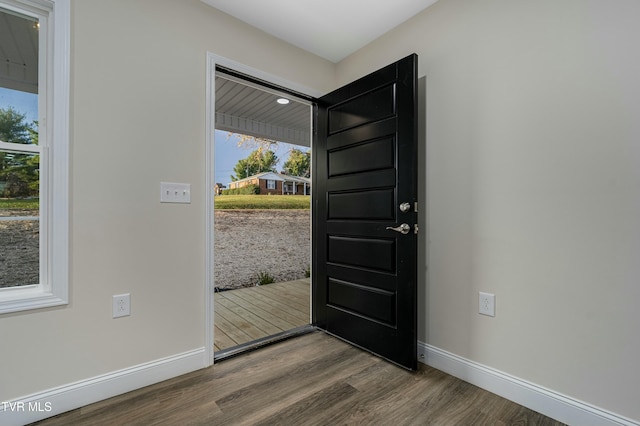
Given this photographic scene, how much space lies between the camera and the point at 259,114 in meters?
3.78

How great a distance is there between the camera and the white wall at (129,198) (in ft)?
4.90

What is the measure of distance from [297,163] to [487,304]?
3534 millimetres

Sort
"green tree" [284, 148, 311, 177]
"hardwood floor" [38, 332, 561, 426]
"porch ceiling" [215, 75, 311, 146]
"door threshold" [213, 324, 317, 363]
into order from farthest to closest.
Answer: "green tree" [284, 148, 311, 177]
"porch ceiling" [215, 75, 311, 146]
"door threshold" [213, 324, 317, 363]
"hardwood floor" [38, 332, 561, 426]

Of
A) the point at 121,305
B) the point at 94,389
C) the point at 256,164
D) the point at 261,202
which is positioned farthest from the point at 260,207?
the point at 94,389

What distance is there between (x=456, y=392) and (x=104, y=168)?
2.34m

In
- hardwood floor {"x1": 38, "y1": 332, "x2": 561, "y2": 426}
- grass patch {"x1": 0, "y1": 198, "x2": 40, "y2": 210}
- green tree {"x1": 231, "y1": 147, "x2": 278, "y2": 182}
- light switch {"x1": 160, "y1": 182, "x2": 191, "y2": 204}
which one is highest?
green tree {"x1": 231, "y1": 147, "x2": 278, "y2": 182}

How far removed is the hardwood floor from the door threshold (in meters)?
0.09

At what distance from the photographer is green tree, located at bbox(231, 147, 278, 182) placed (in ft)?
13.7

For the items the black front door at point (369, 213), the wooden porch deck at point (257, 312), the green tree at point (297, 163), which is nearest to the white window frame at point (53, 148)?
the wooden porch deck at point (257, 312)

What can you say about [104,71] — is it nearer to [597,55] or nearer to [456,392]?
[597,55]

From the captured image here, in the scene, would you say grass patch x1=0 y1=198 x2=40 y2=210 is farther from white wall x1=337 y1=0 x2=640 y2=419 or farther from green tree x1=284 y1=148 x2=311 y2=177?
green tree x1=284 y1=148 x2=311 y2=177

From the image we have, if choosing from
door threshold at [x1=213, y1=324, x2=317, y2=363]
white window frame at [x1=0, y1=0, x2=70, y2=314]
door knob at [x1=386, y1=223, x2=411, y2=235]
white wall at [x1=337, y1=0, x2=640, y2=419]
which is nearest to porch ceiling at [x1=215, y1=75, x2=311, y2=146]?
white window frame at [x1=0, y1=0, x2=70, y2=314]

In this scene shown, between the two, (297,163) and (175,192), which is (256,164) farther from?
(175,192)

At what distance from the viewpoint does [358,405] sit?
1.53 m
